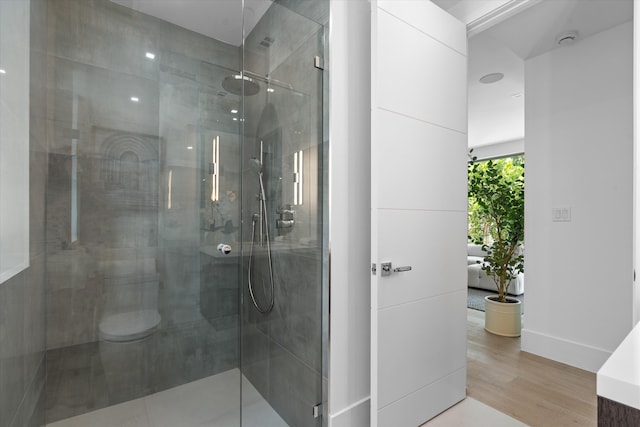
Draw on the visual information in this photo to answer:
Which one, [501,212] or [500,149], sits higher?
[500,149]

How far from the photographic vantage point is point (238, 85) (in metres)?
1.62

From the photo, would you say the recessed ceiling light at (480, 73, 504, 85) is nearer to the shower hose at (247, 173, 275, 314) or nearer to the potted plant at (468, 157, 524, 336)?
the potted plant at (468, 157, 524, 336)

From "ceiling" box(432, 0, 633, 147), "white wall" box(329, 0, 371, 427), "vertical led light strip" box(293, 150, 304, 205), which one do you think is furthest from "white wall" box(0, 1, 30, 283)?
"ceiling" box(432, 0, 633, 147)

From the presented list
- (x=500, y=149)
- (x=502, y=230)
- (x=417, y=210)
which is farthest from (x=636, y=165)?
(x=500, y=149)

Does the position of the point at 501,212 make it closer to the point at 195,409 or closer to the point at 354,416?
the point at 354,416

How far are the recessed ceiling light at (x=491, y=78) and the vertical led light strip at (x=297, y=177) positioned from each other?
306 cm

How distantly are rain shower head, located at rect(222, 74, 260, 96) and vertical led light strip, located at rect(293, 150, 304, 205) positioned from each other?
0.38 meters

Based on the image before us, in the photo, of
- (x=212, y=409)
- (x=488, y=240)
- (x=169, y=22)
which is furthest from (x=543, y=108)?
(x=488, y=240)

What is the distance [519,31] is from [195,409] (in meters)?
3.33

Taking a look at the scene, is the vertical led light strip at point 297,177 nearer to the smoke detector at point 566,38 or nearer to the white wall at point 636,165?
the white wall at point 636,165

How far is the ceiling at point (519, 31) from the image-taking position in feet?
7.06

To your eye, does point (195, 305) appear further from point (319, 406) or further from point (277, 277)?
point (319, 406)

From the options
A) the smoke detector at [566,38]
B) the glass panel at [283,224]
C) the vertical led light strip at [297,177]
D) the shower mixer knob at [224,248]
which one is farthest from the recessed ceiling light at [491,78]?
the shower mixer knob at [224,248]

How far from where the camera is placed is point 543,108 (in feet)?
9.25
